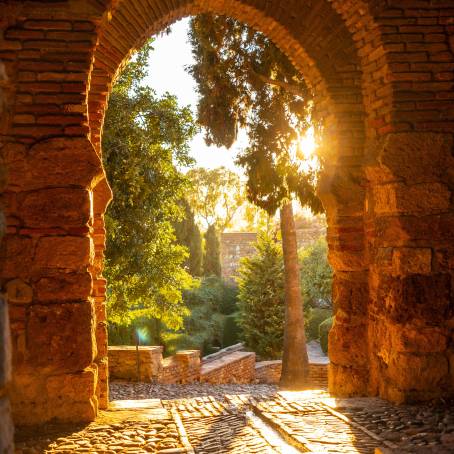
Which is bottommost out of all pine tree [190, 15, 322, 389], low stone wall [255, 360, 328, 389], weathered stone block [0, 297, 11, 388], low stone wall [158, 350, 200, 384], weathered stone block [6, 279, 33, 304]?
low stone wall [255, 360, 328, 389]

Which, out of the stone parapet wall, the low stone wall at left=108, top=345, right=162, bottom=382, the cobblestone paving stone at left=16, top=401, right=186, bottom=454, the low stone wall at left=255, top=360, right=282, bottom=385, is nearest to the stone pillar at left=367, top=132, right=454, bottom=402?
the cobblestone paving stone at left=16, top=401, right=186, bottom=454

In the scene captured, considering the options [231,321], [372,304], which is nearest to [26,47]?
[372,304]

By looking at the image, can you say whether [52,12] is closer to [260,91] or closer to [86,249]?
[86,249]

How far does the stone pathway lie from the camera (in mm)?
3469

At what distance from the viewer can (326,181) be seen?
17.6ft

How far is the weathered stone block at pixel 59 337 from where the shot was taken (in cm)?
383

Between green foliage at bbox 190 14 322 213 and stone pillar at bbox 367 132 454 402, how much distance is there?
522 centimetres

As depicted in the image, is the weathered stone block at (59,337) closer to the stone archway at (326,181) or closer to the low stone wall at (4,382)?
the stone archway at (326,181)

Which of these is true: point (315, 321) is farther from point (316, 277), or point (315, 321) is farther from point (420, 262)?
point (420, 262)

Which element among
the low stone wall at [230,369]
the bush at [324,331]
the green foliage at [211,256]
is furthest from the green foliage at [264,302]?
the green foliage at [211,256]

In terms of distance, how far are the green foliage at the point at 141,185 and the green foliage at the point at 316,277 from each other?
409 inches

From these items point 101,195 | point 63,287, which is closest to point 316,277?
point 101,195

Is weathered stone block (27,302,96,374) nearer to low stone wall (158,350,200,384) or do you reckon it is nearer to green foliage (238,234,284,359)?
low stone wall (158,350,200,384)

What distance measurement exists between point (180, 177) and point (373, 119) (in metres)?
5.16
